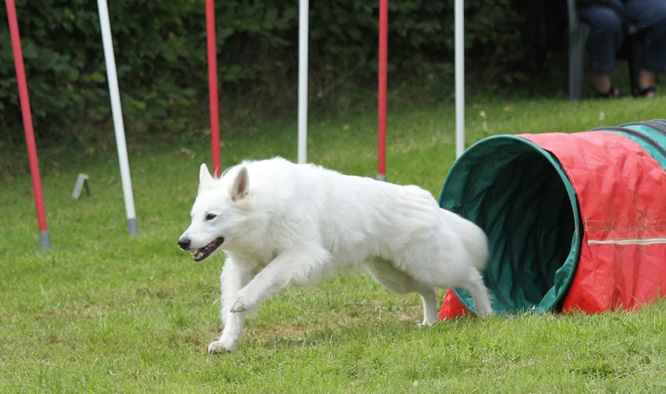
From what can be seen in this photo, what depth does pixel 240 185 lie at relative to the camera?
543 centimetres

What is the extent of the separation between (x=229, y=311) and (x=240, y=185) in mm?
676

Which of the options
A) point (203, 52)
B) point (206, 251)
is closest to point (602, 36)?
point (203, 52)

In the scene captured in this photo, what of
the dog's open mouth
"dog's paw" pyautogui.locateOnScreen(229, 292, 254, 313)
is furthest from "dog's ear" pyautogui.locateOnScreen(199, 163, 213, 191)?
Answer: "dog's paw" pyautogui.locateOnScreen(229, 292, 254, 313)

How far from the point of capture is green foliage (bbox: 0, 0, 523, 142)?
11211 millimetres

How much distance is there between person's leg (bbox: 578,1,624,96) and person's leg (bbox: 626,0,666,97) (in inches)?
9.4

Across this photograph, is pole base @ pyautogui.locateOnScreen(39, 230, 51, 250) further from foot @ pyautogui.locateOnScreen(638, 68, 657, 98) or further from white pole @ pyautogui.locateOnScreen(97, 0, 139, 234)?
foot @ pyautogui.locateOnScreen(638, 68, 657, 98)

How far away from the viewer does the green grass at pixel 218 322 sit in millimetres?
4582

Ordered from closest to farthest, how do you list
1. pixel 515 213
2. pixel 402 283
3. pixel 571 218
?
pixel 402 283 → pixel 515 213 → pixel 571 218

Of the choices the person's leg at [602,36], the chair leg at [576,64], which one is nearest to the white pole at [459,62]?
the person's leg at [602,36]

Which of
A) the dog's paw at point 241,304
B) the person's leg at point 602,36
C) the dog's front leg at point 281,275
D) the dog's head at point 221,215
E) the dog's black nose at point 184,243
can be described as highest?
the person's leg at point 602,36

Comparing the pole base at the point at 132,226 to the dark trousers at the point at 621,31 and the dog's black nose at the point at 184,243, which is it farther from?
the dark trousers at the point at 621,31

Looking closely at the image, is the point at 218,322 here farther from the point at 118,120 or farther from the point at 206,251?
the point at 118,120

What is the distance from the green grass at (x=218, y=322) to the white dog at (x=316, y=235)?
0.33 m

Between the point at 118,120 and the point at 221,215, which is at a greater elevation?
the point at 118,120
